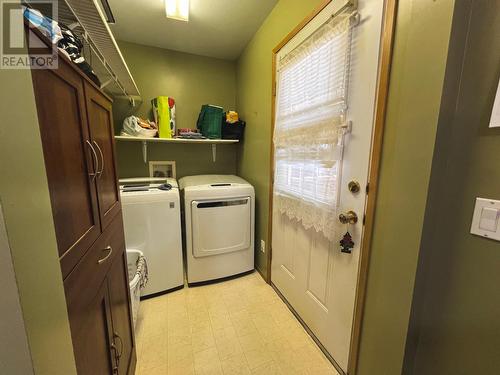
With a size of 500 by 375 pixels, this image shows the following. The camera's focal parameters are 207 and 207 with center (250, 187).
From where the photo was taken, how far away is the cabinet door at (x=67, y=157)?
508 millimetres

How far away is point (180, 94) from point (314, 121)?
1.86 metres

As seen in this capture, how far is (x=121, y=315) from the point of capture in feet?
3.34

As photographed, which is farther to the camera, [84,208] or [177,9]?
[177,9]

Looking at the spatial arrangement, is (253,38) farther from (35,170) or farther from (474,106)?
(35,170)

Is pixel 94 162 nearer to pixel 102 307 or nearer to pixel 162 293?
pixel 102 307

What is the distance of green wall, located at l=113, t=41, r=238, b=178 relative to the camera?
2.31 meters

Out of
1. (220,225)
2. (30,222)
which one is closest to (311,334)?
(220,225)

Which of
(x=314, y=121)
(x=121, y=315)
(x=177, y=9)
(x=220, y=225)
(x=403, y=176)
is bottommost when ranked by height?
(x=121, y=315)

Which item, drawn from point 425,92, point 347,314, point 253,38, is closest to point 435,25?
point 425,92

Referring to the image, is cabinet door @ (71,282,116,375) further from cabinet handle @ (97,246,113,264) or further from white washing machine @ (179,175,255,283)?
white washing machine @ (179,175,255,283)

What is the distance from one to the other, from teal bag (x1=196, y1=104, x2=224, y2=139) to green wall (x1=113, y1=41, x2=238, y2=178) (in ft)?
0.77

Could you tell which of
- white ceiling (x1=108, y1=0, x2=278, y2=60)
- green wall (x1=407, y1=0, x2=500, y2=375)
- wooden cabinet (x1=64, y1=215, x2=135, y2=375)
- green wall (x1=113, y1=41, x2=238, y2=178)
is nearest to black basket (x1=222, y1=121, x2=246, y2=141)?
green wall (x1=113, y1=41, x2=238, y2=178)

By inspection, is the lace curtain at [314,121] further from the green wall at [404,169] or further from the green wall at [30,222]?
the green wall at [30,222]

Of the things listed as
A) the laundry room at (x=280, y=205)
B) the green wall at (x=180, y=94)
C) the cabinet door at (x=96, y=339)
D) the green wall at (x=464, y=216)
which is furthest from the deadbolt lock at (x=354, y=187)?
the green wall at (x=180, y=94)
